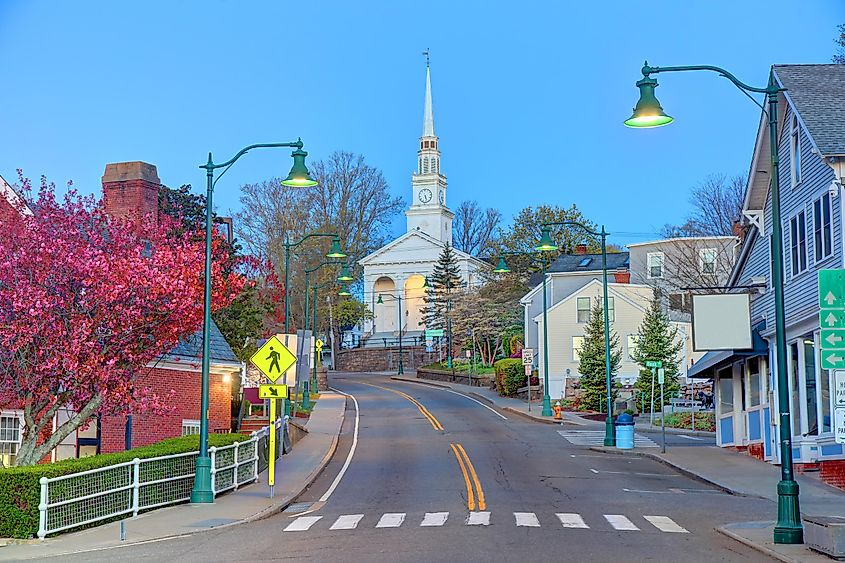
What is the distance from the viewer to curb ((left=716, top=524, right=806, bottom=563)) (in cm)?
1545

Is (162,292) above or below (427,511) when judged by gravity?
above

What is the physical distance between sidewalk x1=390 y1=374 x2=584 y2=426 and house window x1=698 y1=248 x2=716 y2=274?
11.4m

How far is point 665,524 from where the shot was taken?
64.7ft

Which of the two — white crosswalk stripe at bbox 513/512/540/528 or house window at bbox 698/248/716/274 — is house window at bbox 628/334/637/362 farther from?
white crosswalk stripe at bbox 513/512/540/528

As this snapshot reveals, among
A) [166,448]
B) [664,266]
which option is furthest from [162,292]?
[664,266]

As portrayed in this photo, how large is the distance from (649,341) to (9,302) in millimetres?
39590

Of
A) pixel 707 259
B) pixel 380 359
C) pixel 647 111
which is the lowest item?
pixel 380 359

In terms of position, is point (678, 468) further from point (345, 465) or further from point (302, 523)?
point (302, 523)

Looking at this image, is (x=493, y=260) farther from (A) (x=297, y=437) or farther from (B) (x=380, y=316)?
(A) (x=297, y=437)

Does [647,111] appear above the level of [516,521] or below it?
above

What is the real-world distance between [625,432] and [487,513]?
17739mm

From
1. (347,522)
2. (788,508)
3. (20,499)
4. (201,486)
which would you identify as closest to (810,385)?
(788,508)

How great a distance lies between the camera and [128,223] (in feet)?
76.6

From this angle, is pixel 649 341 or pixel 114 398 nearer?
pixel 114 398
